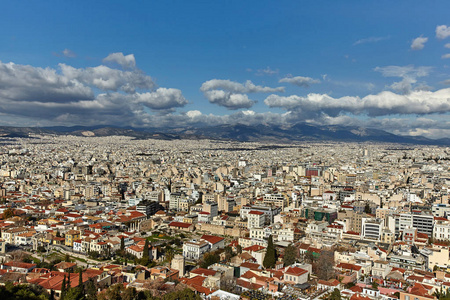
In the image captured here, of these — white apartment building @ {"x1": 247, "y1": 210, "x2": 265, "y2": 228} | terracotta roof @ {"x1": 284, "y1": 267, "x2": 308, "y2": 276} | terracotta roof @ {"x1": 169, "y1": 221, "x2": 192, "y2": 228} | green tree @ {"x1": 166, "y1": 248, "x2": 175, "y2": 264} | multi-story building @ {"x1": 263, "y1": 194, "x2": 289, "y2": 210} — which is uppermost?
multi-story building @ {"x1": 263, "y1": 194, "x2": 289, "y2": 210}

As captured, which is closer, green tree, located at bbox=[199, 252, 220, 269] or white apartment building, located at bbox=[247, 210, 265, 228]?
green tree, located at bbox=[199, 252, 220, 269]

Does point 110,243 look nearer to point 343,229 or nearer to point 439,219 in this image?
point 343,229

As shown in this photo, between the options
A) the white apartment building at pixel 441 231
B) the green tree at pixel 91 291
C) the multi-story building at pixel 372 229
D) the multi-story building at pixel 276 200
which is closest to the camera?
the green tree at pixel 91 291

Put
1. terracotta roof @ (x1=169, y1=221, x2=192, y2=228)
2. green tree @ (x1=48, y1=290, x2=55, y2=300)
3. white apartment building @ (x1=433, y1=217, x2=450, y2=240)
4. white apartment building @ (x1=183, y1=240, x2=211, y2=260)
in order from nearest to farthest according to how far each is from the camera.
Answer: green tree @ (x1=48, y1=290, x2=55, y2=300)
white apartment building @ (x1=183, y1=240, x2=211, y2=260)
white apartment building @ (x1=433, y1=217, x2=450, y2=240)
terracotta roof @ (x1=169, y1=221, x2=192, y2=228)

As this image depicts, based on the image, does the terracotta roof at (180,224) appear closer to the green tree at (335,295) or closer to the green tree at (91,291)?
the green tree at (91,291)

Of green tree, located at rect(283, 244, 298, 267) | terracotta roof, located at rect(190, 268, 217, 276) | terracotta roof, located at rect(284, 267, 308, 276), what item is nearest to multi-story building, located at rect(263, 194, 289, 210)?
green tree, located at rect(283, 244, 298, 267)

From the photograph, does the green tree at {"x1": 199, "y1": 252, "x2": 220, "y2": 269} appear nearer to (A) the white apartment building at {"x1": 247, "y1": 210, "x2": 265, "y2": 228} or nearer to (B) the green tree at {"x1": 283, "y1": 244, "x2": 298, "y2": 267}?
(B) the green tree at {"x1": 283, "y1": 244, "x2": 298, "y2": 267}

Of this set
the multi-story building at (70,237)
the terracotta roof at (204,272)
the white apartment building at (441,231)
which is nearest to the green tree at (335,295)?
the terracotta roof at (204,272)

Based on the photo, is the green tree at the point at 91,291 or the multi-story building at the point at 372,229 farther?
the multi-story building at the point at 372,229

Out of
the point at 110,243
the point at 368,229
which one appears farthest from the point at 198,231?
the point at 368,229

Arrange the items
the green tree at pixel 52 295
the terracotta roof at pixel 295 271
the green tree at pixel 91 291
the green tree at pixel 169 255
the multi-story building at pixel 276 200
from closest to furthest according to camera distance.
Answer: the green tree at pixel 91 291 → the green tree at pixel 52 295 → the terracotta roof at pixel 295 271 → the green tree at pixel 169 255 → the multi-story building at pixel 276 200

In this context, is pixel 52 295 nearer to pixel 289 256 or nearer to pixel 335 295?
pixel 335 295

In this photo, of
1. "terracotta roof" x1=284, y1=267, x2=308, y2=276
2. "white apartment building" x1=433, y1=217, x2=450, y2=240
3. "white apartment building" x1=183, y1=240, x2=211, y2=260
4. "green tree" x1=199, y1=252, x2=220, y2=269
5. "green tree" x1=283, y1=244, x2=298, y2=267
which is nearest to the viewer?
"terracotta roof" x1=284, y1=267, x2=308, y2=276
